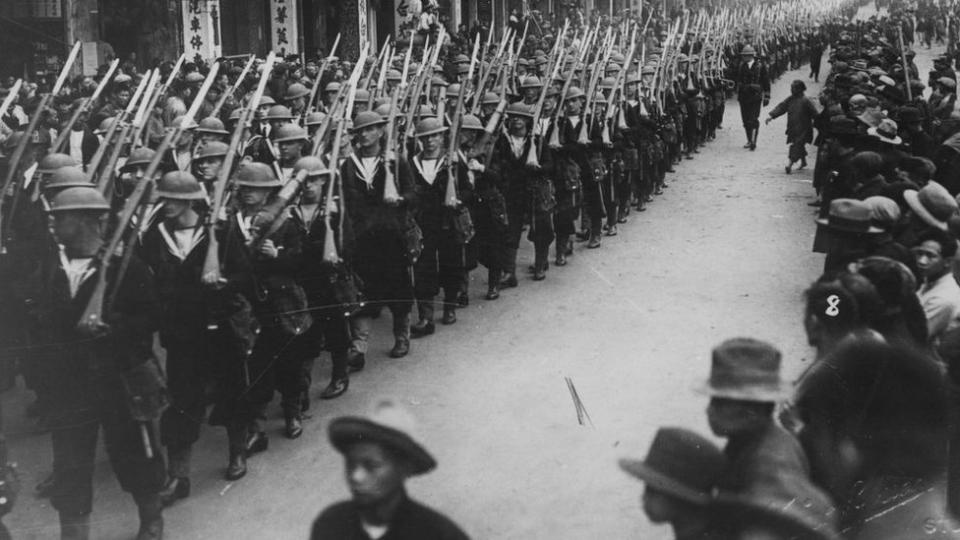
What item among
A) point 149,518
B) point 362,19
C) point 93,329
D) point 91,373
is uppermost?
point 362,19

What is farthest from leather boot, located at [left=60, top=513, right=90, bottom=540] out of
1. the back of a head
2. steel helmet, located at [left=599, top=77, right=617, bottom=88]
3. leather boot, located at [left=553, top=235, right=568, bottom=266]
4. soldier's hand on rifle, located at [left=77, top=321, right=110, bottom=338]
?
steel helmet, located at [left=599, top=77, right=617, bottom=88]

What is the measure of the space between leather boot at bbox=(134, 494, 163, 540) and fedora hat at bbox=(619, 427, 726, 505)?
2.88 m

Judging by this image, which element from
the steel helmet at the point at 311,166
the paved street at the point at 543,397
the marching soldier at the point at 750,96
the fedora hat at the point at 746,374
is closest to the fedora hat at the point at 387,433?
the fedora hat at the point at 746,374

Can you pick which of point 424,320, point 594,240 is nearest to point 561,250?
point 594,240

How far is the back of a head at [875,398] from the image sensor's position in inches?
161

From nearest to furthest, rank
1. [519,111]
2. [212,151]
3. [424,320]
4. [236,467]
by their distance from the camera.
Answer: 1. [236,467]
2. [212,151]
3. [424,320]
4. [519,111]

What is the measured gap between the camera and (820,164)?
13336 mm

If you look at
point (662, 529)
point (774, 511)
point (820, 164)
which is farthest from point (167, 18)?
point (774, 511)

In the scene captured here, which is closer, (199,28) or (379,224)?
(379,224)

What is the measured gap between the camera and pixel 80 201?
5074 millimetres

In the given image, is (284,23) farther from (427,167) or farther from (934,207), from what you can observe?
(934,207)

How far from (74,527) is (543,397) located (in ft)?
9.90

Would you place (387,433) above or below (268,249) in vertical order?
above

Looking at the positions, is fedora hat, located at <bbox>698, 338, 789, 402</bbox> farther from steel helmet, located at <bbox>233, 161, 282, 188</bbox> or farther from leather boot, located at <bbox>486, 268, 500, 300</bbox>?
leather boot, located at <bbox>486, 268, 500, 300</bbox>
